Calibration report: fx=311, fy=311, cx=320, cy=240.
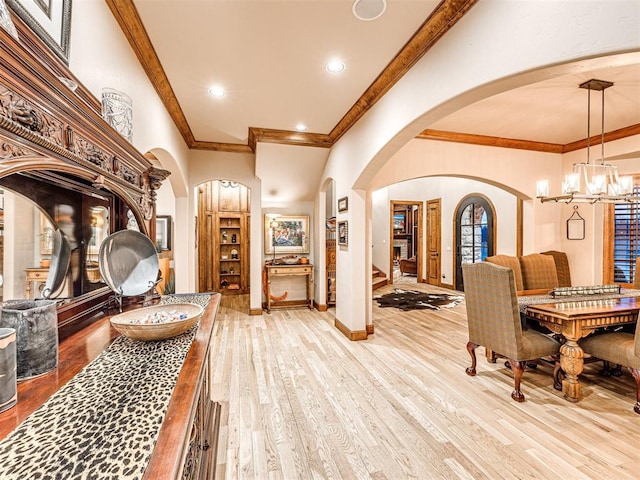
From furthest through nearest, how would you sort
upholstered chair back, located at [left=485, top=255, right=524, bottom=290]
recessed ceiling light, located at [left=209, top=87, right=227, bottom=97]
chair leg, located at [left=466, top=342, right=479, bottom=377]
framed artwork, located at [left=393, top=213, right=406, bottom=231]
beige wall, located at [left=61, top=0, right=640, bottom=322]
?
framed artwork, located at [left=393, top=213, right=406, bottom=231]
upholstered chair back, located at [left=485, top=255, right=524, bottom=290]
recessed ceiling light, located at [left=209, top=87, right=227, bottom=97]
chair leg, located at [left=466, top=342, right=479, bottom=377]
beige wall, located at [left=61, top=0, right=640, bottom=322]

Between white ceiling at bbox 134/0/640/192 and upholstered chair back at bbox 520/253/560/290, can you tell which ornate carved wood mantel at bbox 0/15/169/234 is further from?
upholstered chair back at bbox 520/253/560/290

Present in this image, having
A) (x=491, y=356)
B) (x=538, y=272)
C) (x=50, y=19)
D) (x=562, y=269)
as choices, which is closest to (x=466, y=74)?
(x=50, y=19)

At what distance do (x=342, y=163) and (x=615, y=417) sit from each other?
12.5 ft

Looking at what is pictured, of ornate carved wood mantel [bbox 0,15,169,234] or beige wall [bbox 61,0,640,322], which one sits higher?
beige wall [bbox 61,0,640,322]

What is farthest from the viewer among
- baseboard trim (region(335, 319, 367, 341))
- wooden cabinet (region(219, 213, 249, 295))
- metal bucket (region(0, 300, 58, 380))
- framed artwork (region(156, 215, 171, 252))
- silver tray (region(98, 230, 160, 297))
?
wooden cabinet (region(219, 213, 249, 295))

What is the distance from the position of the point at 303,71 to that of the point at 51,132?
7.82 ft

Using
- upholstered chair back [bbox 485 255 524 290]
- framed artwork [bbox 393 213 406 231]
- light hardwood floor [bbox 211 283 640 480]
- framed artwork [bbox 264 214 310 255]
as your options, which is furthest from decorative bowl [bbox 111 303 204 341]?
framed artwork [bbox 393 213 406 231]

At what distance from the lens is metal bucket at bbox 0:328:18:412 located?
760 mm

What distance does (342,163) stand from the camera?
179 inches

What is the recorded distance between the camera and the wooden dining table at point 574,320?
2.54m

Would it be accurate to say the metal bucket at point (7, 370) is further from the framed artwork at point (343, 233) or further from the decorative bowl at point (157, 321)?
the framed artwork at point (343, 233)

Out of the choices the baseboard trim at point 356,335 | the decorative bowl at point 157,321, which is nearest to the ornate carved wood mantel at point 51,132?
the decorative bowl at point 157,321

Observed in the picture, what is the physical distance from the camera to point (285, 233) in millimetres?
6191

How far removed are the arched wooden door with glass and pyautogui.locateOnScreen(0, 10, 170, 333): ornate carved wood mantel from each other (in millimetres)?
6876
